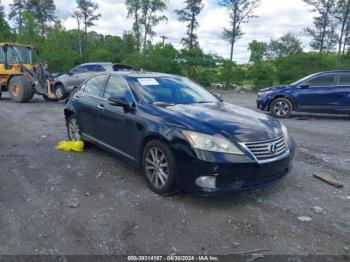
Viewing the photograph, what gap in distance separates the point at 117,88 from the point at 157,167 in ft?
5.54

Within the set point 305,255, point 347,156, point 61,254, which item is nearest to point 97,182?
point 61,254

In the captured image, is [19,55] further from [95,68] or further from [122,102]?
[122,102]

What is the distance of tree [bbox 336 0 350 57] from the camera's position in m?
33.9

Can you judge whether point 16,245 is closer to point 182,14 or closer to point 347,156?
point 347,156

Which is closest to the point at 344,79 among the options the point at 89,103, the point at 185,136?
the point at 89,103

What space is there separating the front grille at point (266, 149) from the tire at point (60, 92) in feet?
40.6

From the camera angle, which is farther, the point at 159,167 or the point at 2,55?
the point at 2,55

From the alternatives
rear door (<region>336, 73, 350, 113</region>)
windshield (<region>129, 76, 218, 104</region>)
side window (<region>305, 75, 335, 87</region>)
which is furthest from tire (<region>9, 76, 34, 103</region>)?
rear door (<region>336, 73, 350, 113</region>)

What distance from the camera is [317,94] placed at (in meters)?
10.9

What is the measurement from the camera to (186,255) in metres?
3.00

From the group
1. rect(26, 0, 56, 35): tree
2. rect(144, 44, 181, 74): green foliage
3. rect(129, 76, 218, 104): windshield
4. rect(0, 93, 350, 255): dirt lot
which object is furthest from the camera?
rect(26, 0, 56, 35): tree

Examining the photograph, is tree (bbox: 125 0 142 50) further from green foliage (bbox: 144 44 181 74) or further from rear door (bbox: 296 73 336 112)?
rear door (bbox: 296 73 336 112)

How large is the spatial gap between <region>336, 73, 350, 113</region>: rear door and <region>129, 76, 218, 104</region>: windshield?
6.93 meters

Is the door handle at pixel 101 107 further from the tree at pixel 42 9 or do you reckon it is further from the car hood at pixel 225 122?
the tree at pixel 42 9
